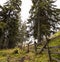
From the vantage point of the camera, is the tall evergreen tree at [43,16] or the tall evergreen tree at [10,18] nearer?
the tall evergreen tree at [43,16]

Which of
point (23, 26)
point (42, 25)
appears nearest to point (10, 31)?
point (42, 25)

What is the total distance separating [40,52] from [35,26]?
61.5 feet

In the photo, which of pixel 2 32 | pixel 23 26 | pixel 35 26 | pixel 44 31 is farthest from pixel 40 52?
pixel 23 26

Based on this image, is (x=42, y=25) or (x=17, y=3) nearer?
(x=42, y=25)

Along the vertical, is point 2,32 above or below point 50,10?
below

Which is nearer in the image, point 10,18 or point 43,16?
point 43,16

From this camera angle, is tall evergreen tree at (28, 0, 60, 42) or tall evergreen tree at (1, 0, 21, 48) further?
tall evergreen tree at (1, 0, 21, 48)

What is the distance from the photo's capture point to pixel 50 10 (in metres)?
35.6

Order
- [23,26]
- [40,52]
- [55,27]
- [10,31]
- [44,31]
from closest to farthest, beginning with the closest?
[40,52] → [44,31] → [55,27] → [10,31] → [23,26]

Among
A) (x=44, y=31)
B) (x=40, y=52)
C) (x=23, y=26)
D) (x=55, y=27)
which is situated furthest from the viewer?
(x=23, y=26)

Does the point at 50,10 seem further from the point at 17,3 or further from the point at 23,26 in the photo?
the point at 23,26

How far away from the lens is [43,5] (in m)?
33.8

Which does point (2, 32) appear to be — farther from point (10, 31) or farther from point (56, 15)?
point (56, 15)

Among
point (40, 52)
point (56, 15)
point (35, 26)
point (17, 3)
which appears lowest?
point (40, 52)
